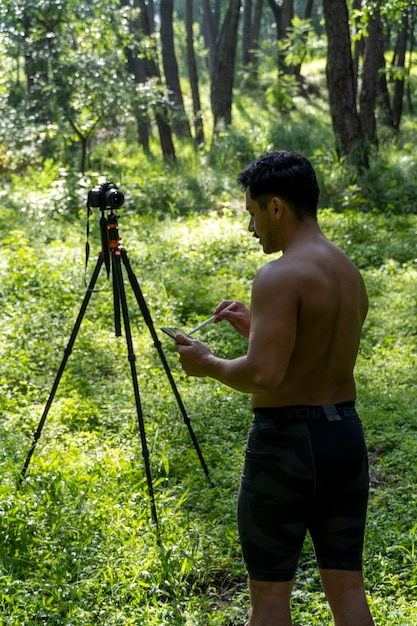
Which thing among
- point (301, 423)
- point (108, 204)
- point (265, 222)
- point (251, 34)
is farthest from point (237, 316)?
point (251, 34)

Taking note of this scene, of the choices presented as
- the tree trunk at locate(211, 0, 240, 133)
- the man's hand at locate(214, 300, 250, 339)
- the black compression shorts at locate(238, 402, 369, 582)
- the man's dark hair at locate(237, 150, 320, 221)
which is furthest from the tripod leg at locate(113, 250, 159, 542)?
the tree trunk at locate(211, 0, 240, 133)

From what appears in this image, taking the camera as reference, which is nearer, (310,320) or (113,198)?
(310,320)

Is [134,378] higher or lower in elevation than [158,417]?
higher

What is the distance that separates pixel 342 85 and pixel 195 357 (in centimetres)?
992

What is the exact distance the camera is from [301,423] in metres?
2.57

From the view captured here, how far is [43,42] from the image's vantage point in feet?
47.3

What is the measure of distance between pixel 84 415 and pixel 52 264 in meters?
3.38

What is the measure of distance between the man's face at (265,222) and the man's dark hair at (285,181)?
0.07 feet

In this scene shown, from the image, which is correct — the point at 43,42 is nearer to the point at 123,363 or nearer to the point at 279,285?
the point at 123,363

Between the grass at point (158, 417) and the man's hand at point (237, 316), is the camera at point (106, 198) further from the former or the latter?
the grass at point (158, 417)

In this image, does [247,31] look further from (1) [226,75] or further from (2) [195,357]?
(2) [195,357]

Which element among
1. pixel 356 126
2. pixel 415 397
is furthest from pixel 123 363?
pixel 356 126

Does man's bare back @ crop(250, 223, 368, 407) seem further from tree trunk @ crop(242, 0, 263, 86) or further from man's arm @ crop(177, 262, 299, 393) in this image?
tree trunk @ crop(242, 0, 263, 86)

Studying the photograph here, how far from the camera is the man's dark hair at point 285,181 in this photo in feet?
8.43
